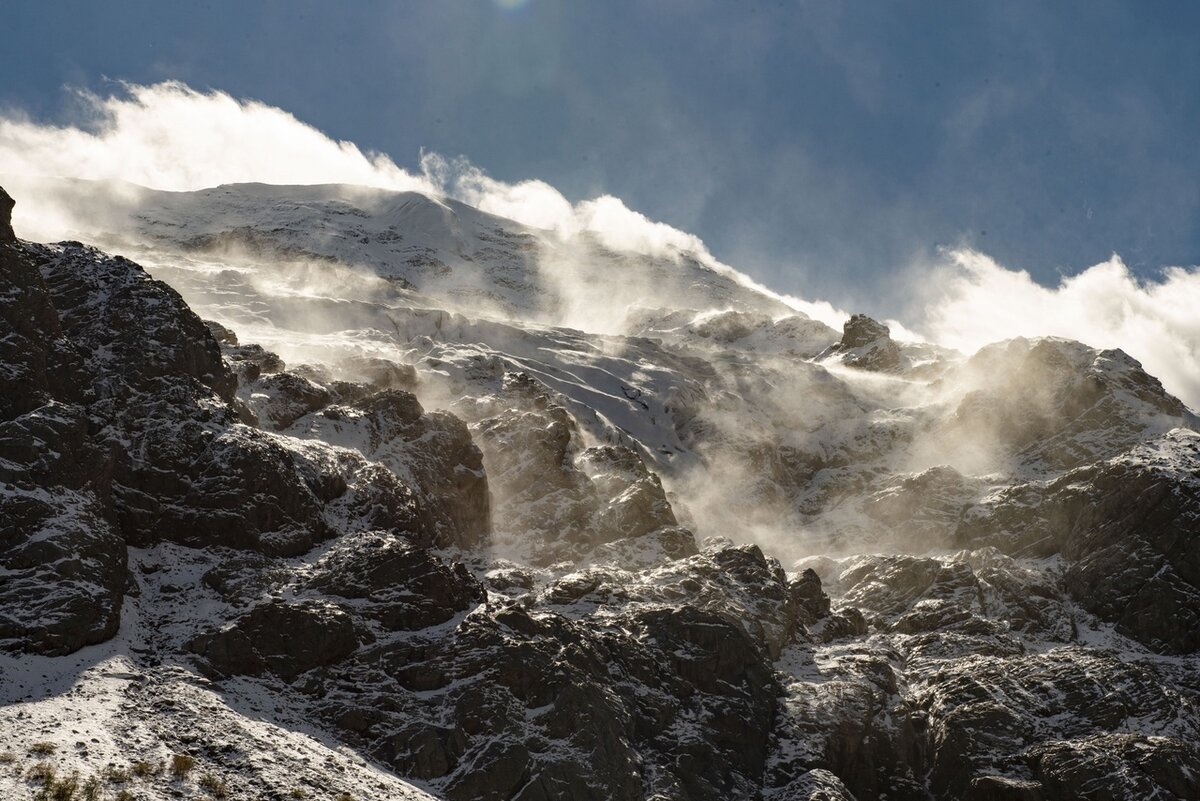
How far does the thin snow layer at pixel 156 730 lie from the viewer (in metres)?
76.1

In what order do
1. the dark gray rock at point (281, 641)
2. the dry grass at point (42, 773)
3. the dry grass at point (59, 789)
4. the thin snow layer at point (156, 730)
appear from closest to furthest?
the dry grass at point (59, 789) → the dry grass at point (42, 773) → the thin snow layer at point (156, 730) → the dark gray rock at point (281, 641)

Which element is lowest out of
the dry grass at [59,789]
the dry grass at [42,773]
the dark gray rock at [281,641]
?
the dry grass at [59,789]

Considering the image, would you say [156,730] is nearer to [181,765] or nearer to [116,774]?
[181,765]

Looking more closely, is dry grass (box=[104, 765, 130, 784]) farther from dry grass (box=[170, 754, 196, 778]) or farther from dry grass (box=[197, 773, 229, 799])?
dry grass (box=[197, 773, 229, 799])

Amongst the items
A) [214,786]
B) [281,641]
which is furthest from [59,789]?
[281,641]

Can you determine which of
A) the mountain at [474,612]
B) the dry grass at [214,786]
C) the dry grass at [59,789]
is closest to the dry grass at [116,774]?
the mountain at [474,612]

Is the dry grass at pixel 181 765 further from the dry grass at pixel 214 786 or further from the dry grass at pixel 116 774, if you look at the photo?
the dry grass at pixel 116 774

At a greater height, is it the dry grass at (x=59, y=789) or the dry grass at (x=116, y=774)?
the dry grass at (x=116, y=774)

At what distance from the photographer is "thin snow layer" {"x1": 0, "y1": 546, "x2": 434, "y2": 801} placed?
7606 cm

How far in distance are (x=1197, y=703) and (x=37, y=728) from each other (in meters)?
99.0

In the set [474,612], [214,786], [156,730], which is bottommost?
[214,786]

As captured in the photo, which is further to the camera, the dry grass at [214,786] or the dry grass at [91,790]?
the dry grass at [214,786]

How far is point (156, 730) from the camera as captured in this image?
82.3 meters

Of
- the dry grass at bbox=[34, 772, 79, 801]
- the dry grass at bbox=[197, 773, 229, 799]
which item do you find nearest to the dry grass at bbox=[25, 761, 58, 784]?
the dry grass at bbox=[34, 772, 79, 801]
